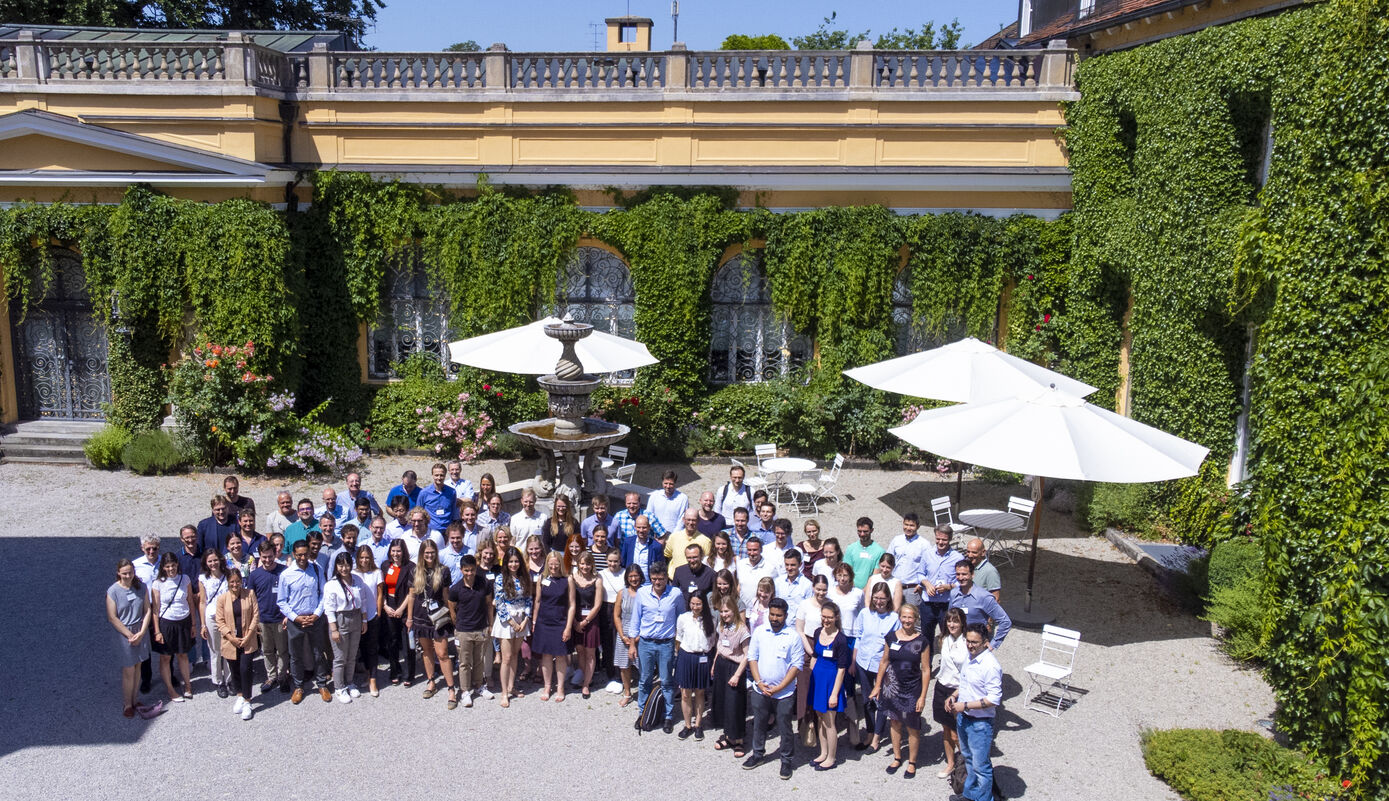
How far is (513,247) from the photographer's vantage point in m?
16.9

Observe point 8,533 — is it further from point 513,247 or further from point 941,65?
point 941,65

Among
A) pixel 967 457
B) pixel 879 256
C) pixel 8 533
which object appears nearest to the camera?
pixel 967 457

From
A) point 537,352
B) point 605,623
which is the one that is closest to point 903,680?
point 605,623

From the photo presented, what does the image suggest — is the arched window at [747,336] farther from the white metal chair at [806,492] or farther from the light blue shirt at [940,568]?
the light blue shirt at [940,568]

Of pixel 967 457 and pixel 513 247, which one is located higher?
pixel 513 247

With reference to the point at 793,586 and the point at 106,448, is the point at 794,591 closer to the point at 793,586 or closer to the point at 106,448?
the point at 793,586

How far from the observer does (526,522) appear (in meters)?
10.3

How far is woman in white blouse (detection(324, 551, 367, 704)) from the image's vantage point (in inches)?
344

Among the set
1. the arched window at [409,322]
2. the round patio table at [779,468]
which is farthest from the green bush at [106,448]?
the round patio table at [779,468]

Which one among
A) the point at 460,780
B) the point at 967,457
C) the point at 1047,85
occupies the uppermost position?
the point at 1047,85

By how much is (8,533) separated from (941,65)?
15.2 m

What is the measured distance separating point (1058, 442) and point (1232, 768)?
328 cm

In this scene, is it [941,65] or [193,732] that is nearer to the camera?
[193,732]

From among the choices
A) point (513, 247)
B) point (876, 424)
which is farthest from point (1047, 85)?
point (513, 247)
